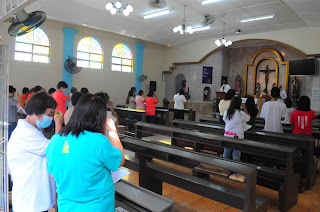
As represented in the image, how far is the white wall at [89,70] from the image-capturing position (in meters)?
9.66

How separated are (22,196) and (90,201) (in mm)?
638

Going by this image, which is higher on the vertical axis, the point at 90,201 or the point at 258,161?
the point at 90,201

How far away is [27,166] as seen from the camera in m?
1.70

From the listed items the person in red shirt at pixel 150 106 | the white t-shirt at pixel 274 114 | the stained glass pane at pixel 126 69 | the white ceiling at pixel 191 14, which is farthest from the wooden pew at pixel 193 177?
the stained glass pane at pixel 126 69

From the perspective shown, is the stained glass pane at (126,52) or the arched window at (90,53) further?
the stained glass pane at (126,52)

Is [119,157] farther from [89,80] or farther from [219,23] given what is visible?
[89,80]

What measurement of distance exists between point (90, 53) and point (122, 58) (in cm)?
186

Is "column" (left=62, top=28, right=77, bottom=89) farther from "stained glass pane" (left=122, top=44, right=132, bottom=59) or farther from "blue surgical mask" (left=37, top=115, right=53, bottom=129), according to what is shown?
"blue surgical mask" (left=37, top=115, right=53, bottom=129)

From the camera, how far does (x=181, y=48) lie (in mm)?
14086

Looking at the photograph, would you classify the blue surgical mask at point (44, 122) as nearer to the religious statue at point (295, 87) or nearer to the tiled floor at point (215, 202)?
the tiled floor at point (215, 202)

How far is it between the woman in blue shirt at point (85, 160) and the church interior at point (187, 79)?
37 cm

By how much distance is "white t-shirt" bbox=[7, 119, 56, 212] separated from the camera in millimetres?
1673

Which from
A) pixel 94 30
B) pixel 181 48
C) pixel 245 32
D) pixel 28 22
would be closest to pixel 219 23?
pixel 245 32

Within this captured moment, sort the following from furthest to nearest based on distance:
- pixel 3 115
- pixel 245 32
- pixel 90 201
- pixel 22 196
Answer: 1. pixel 245 32
2. pixel 3 115
3. pixel 22 196
4. pixel 90 201
